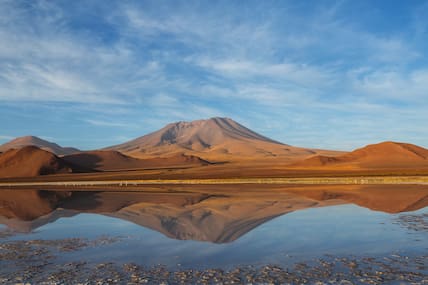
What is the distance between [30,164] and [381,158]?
81.3m

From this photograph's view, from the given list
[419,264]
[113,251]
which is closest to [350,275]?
[419,264]

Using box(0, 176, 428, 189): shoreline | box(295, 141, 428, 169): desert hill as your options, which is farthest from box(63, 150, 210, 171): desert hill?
box(0, 176, 428, 189): shoreline

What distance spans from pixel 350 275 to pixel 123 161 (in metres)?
130

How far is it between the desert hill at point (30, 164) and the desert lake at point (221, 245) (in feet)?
225

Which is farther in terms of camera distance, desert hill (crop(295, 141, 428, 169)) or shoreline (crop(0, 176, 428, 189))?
desert hill (crop(295, 141, 428, 169))

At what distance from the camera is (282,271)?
349 inches

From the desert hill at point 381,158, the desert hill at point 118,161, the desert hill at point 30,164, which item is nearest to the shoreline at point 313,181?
the desert hill at point 381,158

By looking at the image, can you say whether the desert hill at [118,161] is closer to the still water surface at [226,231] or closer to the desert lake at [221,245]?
the still water surface at [226,231]

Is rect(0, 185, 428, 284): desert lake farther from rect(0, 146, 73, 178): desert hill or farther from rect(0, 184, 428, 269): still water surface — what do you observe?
rect(0, 146, 73, 178): desert hill

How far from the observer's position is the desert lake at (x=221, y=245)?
28.5 feet

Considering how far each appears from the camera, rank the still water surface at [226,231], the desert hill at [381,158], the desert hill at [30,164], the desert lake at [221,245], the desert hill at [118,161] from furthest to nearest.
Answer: the desert hill at [118,161], the desert hill at [30,164], the desert hill at [381,158], the still water surface at [226,231], the desert lake at [221,245]

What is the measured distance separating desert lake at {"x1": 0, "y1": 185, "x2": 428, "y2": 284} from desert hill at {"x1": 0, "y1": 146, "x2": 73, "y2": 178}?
68.7 meters

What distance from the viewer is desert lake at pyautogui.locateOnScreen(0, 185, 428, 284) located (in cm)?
868

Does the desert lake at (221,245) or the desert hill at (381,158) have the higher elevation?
the desert hill at (381,158)
